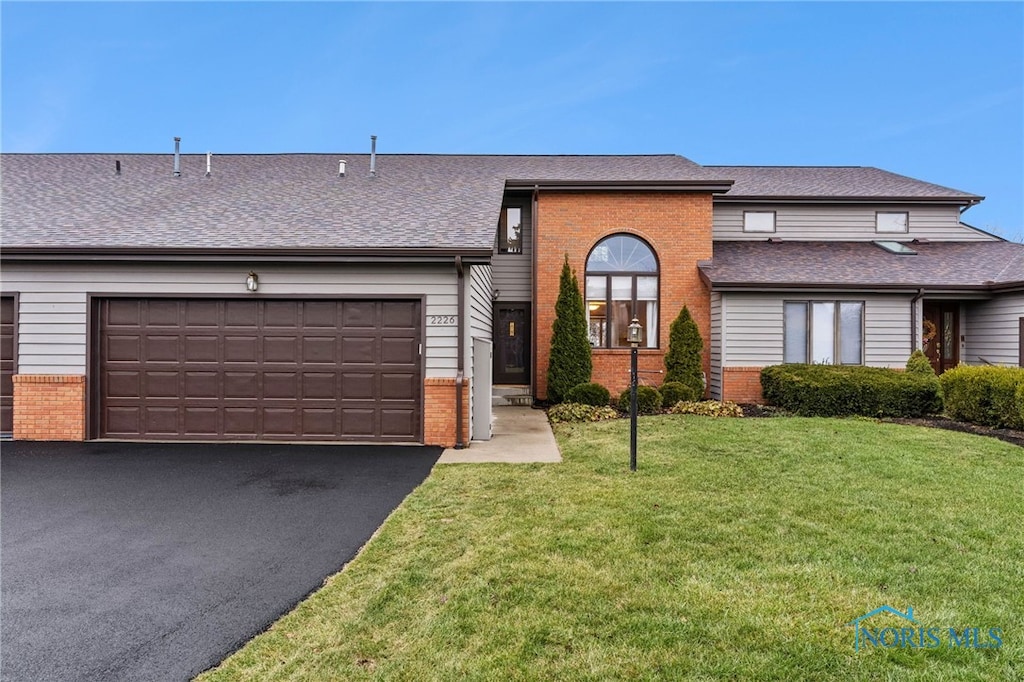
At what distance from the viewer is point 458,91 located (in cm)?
4088

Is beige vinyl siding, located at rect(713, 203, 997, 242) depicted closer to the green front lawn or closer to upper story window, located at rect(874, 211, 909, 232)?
upper story window, located at rect(874, 211, 909, 232)

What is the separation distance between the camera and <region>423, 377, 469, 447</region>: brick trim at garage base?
7609 millimetres

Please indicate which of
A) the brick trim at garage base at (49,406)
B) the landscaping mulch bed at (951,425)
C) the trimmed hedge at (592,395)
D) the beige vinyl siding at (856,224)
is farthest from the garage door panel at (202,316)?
the beige vinyl siding at (856,224)

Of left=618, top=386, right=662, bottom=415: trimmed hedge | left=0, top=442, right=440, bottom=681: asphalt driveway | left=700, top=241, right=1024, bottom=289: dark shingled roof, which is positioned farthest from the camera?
left=700, top=241, right=1024, bottom=289: dark shingled roof

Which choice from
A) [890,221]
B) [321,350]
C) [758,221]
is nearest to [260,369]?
[321,350]

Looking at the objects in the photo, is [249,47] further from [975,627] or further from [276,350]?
[975,627]

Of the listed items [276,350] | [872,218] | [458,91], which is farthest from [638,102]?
[276,350]

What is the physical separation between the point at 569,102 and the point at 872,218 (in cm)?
2880

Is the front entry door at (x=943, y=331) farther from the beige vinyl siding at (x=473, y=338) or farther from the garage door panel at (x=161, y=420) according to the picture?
the garage door panel at (x=161, y=420)

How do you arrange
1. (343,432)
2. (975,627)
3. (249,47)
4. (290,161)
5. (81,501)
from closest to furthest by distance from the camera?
(975,627) → (81,501) → (343,432) → (290,161) → (249,47)

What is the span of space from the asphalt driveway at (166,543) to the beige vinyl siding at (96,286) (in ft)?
4.87

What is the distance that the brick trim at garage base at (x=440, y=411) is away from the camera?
761cm

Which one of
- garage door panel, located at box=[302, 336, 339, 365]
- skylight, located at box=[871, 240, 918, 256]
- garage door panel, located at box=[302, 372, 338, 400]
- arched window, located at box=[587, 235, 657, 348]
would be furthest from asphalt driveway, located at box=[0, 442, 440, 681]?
skylight, located at box=[871, 240, 918, 256]

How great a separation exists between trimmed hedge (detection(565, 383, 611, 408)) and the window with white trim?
4487 mm
